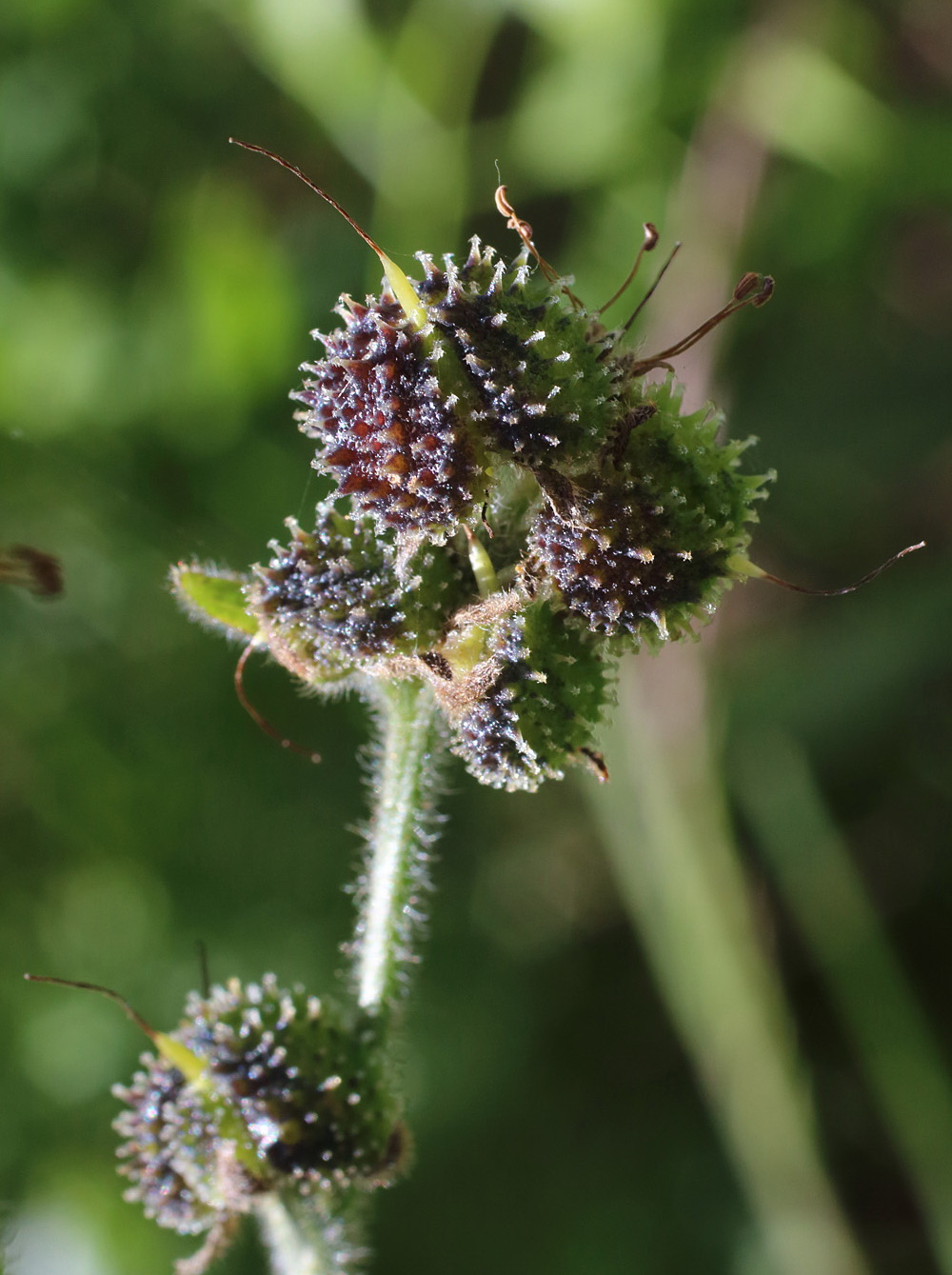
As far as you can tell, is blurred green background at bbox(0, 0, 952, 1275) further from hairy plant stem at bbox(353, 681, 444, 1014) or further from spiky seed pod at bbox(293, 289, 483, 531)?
spiky seed pod at bbox(293, 289, 483, 531)

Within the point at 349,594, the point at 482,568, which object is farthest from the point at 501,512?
the point at 349,594

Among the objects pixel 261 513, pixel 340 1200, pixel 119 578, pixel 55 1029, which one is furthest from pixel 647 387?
pixel 55 1029

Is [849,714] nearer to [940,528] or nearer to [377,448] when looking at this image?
[940,528]

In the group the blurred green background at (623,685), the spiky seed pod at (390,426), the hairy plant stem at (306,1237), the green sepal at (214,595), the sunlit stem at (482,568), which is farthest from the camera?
the blurred green background at (623,685)

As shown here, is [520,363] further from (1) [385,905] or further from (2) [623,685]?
(2) [623,685]

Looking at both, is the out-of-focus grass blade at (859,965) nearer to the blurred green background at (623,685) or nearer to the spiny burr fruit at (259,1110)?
the blurred green background at (623,685)

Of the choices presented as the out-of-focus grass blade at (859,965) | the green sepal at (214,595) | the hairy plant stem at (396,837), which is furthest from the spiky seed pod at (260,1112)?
the out-of-focus grass blade at (859,965)
